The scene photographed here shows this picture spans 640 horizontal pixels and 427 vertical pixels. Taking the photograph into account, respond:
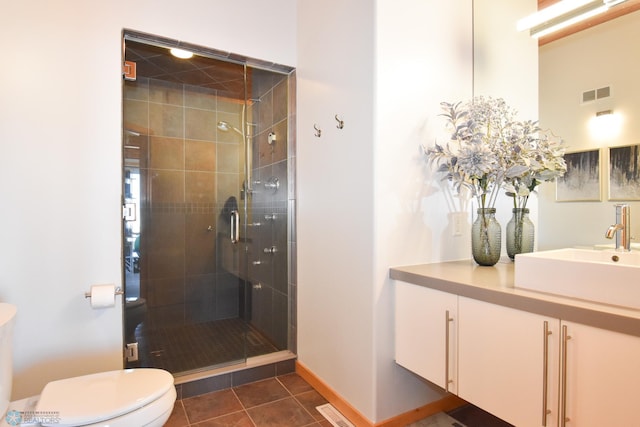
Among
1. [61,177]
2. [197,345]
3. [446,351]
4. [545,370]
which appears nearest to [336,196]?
[446,351]

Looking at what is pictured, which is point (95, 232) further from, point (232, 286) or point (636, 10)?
point (636, 10)

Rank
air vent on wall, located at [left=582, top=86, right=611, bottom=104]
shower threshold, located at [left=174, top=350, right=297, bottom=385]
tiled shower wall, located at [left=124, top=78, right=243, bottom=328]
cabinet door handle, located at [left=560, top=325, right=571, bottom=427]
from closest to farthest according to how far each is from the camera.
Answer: cabinet door handle, located at [left=560, top=325, right=571, bottom=427] → air vent on wall, located at [left=582, top=86, right=611, bottom=104] → shower threshold, located at [left=174, top=350, right=297, bottom=385] → tiled shower wall, located at [left=124, top=78, right=243, bottom=328]

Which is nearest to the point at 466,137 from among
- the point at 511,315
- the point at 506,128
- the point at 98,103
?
the point at 506,128

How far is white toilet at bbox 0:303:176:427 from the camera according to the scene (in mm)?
1209

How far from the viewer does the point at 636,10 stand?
4.92 feet

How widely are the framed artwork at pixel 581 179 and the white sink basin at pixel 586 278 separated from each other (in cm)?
35

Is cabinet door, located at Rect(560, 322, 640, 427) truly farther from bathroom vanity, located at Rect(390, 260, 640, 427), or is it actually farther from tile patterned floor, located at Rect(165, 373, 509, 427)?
tile patterned floor, located at Rect(165, 373, 509, 427)

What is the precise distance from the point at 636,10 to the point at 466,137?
826 mm

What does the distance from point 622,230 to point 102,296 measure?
2.42m

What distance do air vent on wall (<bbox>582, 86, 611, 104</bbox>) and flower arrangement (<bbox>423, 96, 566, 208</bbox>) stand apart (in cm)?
23

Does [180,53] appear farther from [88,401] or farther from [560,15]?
[560,15]

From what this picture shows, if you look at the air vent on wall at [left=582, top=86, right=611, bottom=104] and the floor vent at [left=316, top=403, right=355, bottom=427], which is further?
the floor vent at [left=316, top=403, right=355, bottom=427]

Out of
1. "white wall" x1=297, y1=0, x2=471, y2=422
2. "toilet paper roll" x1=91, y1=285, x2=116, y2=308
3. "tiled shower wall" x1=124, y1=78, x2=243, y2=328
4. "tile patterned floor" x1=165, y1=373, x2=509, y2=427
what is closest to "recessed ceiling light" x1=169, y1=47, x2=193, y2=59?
"tiled shower wall" x1=124, y1=78, x2=243, y2=328

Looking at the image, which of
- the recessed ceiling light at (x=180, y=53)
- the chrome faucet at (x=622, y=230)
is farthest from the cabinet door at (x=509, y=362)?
the recessed ceiling light at (x=180, y=53)
